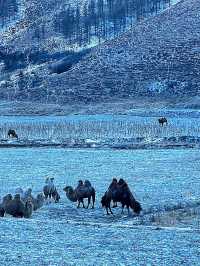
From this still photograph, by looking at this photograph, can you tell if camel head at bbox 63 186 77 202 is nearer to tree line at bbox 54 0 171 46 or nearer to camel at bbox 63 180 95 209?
camel at bbox 63 180 95 209

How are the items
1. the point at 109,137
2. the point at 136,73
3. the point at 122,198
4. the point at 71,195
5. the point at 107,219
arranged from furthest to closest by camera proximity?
the point at 136,73, the point at 109,137, the point at 71,195, the point at 122,198, the point at 107,219

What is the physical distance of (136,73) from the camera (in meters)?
103

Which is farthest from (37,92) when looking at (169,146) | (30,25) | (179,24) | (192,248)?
(192,248)

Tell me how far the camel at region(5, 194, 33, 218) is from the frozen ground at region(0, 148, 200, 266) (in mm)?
254

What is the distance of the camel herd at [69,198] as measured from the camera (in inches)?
778

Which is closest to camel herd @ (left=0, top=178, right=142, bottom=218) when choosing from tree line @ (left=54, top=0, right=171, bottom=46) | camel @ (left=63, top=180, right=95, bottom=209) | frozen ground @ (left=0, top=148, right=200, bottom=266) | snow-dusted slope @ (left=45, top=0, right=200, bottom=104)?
camel @ (left=63, top=180, right=95, bottom=209)

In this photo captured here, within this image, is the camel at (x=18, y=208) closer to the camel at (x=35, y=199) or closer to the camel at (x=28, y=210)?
the camel at (x=28, y=210)

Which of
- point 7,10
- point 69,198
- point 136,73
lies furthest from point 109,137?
point 7,10

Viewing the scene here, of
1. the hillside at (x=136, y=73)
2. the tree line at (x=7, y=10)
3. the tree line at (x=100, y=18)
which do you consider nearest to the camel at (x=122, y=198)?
the hillside at (x=136, y=73)

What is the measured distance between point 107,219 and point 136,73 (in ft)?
275

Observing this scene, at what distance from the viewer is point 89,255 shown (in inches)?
522

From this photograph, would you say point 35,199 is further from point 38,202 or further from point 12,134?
point 12,134

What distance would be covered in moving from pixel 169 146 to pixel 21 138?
1074 cm

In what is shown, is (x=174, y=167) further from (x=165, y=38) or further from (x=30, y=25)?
(x=30, y=25)
